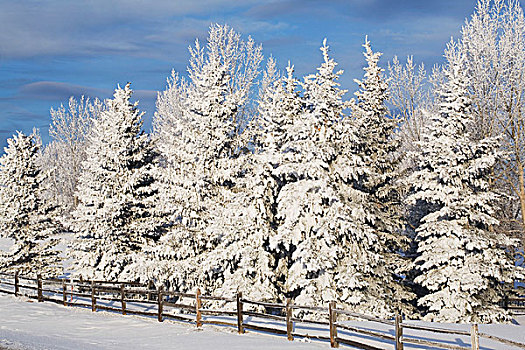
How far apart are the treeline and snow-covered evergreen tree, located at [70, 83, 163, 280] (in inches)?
3.9

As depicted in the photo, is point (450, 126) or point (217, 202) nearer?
point (450, 126)

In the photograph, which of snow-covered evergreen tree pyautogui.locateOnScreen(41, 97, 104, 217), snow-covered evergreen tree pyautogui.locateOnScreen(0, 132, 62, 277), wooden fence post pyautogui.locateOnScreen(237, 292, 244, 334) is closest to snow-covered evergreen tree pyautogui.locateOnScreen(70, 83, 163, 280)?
snow-covered evergreen tree pyautogui.locateOnScreen(0, 132, 62, 277)

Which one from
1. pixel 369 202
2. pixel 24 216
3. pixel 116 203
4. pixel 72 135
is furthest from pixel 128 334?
pixel 72 135

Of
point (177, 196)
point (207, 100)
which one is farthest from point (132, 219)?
point (207, 100)

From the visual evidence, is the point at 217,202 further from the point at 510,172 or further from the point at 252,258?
the point at 510,172

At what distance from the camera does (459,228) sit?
23.5m

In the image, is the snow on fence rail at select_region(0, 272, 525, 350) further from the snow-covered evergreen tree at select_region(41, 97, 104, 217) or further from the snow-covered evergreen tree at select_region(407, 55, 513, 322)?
the snow-covered evergreen tree at select_region(41, 97, 104, 217)

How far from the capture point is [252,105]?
34.4 m

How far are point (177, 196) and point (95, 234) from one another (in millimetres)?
7117

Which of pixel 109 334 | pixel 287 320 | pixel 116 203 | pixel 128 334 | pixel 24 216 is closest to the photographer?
pixel 287 320

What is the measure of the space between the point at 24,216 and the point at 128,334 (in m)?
20.9

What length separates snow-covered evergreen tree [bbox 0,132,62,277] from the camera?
3453 cm

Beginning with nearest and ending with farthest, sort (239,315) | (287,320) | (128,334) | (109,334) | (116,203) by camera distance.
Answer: (287,320) < (239,315) < (128,334) < (109,334) < (116,203)

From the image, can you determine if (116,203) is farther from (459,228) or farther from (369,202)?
(459,228)
